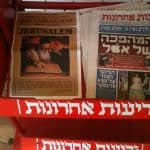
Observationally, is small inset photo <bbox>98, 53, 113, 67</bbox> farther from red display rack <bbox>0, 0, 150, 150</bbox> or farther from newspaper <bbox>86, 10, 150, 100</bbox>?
red display rack <bbox>0, 0, 150, 150</bbox>

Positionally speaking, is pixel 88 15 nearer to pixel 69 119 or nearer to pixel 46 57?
pixel 46 57

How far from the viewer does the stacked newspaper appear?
750 mm

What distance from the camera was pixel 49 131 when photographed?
0.68m

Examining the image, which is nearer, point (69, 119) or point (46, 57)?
point (69, 119)

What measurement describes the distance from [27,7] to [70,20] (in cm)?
14

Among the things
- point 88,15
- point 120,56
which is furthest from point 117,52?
point 88,15

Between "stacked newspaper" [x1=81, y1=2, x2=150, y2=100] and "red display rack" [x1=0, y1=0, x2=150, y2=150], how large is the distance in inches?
2.9

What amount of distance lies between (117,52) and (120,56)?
0.04 feet

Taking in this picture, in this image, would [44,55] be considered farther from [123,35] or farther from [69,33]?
[123,35]

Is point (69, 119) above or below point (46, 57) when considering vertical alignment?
below

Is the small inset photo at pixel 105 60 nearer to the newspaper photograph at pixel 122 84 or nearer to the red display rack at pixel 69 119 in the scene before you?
the newspaper photograph at pixel 122 84

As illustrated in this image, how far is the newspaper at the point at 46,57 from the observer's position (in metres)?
0.75

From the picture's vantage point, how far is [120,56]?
785 mm

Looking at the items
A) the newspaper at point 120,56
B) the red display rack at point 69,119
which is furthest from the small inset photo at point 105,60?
the red display rack at point 69,119
